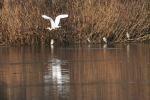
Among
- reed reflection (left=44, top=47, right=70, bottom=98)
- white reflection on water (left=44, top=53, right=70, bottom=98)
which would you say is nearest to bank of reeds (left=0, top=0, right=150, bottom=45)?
reed reflection (left=44, top=47, right=70, bottom=98)

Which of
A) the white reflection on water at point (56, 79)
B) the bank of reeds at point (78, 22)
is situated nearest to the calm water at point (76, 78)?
the white reflection on water at point (56, 79)

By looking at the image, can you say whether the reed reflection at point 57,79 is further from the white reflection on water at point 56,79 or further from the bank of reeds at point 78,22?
the bank of reeds at point 78,22

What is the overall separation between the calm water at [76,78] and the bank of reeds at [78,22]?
8.45m

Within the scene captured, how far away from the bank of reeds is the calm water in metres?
8.45

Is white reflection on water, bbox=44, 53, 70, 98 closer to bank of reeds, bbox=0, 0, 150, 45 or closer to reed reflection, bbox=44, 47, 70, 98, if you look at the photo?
reed reflection, bbox=44, 47, 70, 98

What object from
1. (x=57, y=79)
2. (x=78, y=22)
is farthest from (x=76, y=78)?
(x=78, y=22)

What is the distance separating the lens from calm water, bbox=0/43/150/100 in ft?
35.4

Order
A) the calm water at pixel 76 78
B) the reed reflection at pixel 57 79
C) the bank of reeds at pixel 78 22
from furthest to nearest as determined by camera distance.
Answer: the bank of reeds at pixel 78 22 < the reed reflection at pixel 57 79 < the calm water at pixel 76 78

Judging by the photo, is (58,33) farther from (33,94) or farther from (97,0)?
(33,94)

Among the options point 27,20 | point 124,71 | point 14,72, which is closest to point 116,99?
point 124,71

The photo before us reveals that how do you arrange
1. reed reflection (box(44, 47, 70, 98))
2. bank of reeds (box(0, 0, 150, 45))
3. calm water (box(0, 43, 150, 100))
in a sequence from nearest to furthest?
calm water (box(0, 43, 150, 100)), reed reflection (box(44, 47, 70, 98)), bank of reeds (box(0, 0, 150, 45))

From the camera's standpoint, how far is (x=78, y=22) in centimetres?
2841

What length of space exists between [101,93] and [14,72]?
4.61 meters

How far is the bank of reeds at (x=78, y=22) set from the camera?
90.5ft
